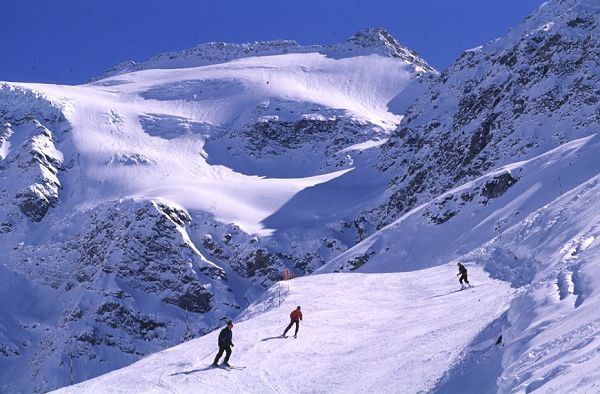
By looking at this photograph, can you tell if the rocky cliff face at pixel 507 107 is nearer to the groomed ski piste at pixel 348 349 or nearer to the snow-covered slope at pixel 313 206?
the snow-covered slope at pixel 313 206

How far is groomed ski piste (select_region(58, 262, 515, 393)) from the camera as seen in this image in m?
17.0

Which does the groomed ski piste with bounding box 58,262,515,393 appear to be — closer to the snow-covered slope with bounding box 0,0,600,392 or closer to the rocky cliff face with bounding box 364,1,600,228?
the snow-covered slope with bounding box 0,0,600,392

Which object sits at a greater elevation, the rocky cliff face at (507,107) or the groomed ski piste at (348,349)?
the rocky cliff face at (507,107)

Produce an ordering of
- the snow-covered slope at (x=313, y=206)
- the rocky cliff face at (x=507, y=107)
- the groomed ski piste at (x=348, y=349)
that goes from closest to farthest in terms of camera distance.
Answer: the groomed ski piste at (x=348, y=349) → the snow-covered slope at (x=313, y=206) → the rocky cliff face at (x=507, y=107)

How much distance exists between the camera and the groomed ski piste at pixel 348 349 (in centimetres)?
1700

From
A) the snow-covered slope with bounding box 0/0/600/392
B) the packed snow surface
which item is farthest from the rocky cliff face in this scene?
the packed snow surface

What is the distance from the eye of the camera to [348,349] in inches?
829

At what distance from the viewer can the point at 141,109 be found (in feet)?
501

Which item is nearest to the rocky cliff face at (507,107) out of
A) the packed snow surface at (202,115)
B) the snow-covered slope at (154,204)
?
the snow-covered slope at (154,204)

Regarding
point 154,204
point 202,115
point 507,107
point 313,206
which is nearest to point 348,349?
point 507,107

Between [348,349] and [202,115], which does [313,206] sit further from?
[348,349]

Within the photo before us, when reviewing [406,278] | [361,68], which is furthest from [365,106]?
[406,278]

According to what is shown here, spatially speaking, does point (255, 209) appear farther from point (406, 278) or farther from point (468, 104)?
point (406, 278)

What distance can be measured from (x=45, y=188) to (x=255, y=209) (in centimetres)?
3731
